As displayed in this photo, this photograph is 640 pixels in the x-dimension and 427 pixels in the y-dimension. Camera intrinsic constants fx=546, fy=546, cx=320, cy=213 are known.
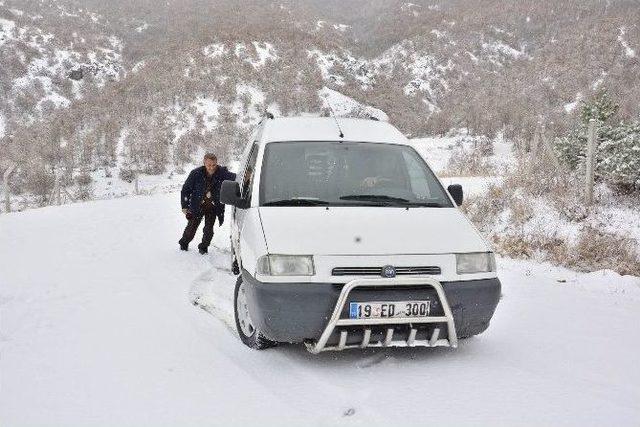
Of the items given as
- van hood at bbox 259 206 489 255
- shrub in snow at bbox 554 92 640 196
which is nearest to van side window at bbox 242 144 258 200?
van hood at bbox 259 206 489 255

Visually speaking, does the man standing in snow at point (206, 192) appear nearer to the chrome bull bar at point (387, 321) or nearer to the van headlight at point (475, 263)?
the chrome bull bar at point (387, 321)

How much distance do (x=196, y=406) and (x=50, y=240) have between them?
6.89 meters

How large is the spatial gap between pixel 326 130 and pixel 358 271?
2168 mm

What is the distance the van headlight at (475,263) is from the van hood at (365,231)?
0.14ft

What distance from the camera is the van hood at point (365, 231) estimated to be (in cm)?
380

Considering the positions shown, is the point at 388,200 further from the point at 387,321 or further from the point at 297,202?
the point at 387,321

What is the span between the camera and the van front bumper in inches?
145

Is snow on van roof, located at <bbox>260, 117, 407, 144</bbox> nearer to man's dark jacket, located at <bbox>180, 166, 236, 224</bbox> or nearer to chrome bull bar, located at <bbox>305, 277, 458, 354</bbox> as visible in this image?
chrome bull bar, located at <bbox>305, 277, 458, 354</bbox>

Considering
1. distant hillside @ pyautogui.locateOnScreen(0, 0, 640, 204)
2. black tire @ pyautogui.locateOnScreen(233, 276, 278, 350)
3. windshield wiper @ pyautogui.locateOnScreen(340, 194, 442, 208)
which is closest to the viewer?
black tire @ pyautogui.locateOnScreen(233, 276, 278, 350)

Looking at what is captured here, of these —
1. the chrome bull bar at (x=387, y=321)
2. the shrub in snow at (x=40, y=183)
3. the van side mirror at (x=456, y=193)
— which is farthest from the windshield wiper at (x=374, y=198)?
the shrub in snow at (x=40, y=183)

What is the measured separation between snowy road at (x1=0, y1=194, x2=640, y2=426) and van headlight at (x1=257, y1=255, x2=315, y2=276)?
769mm

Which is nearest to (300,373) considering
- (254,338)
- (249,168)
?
(254,338)

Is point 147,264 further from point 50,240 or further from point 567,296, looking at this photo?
point 567,296

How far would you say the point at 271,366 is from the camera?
406 centimetres
